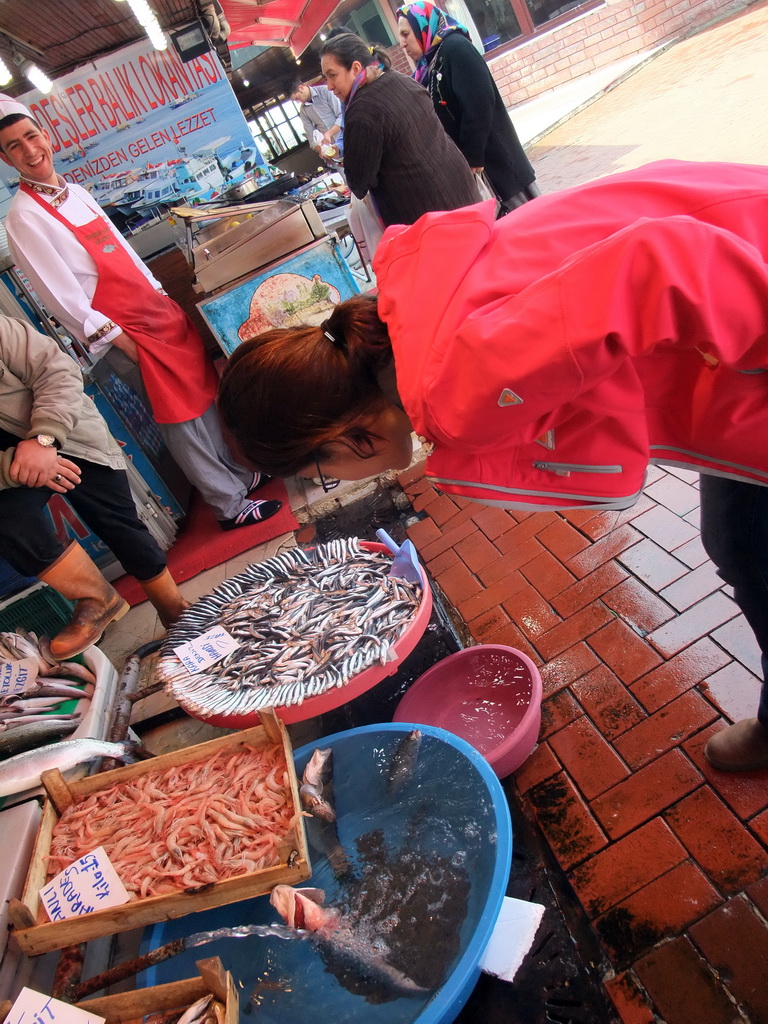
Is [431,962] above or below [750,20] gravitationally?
below

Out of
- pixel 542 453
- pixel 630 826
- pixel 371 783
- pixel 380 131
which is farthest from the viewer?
pixel 380 131

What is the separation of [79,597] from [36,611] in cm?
59

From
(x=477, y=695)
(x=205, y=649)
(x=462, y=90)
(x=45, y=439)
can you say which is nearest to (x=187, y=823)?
(x=205, y=649)

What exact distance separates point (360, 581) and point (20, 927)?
1711 millimetres

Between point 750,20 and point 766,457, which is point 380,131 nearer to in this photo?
point 766,457

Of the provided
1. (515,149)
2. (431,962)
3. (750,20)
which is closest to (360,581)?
(431,962)

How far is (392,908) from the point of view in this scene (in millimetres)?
2033

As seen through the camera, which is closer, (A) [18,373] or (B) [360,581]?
(B) [360,581]

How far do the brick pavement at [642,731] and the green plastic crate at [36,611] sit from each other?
2.29 meters

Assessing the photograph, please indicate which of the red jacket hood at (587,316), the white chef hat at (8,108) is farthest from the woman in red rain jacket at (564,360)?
the white chef hat at (8,108)

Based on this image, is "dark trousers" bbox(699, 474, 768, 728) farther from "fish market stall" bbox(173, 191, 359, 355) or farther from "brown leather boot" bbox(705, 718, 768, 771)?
"fish market stall" bbox(173, 191, 359, 355)

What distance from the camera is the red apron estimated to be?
4274mm

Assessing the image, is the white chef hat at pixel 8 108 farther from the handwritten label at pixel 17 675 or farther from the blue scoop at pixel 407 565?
the blue scoop at pixel 407 565

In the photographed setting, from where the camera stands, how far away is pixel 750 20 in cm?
1124
